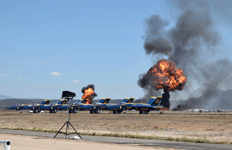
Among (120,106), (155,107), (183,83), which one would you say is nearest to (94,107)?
(120,106)

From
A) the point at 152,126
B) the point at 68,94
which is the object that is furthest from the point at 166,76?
the point at 68,94

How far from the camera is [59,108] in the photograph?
4363 inches

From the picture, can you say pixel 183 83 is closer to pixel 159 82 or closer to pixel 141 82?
pixel 159 82

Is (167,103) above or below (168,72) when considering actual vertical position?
below

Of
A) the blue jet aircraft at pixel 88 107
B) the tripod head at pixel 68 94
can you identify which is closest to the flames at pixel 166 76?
the blue jet aircraft at pixel 88 107

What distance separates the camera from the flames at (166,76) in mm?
114062

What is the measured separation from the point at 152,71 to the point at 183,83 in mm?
13696

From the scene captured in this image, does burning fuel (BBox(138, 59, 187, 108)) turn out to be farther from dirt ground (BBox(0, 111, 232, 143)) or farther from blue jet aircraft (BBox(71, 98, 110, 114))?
dirt ground (BBox(0, 111, 232, 143))

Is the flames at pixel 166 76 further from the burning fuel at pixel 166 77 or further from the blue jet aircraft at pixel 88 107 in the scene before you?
the blue jet aircraft at pixel 88 107

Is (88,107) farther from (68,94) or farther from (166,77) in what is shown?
(68,94)

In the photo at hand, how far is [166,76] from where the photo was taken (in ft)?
376

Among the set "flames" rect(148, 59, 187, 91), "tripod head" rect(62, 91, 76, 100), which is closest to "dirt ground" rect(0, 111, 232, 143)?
"tripod head" rect(62, 91, 76, 100)

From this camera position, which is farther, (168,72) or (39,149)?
(168,72)

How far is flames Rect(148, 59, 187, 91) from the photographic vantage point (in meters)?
114
